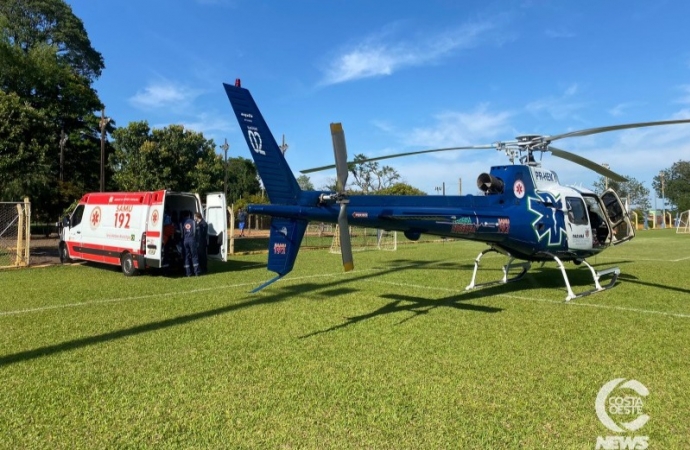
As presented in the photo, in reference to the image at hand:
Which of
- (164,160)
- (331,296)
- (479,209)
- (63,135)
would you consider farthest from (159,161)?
(479,209)

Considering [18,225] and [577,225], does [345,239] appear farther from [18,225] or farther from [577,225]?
[18,225]

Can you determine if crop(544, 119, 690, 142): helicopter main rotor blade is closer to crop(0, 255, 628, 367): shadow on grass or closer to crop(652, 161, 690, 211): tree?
crop(0, 255, 628, 367): shadow on grass

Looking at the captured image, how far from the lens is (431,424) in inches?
145

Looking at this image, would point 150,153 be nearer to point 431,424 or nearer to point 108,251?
point 108,251

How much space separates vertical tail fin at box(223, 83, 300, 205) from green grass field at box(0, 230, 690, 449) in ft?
6.49

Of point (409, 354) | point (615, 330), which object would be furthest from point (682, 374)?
point (409, 354)

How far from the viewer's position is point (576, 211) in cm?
997

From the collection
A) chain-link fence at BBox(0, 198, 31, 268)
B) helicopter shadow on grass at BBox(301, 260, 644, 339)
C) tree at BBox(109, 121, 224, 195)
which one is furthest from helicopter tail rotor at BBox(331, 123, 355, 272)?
tree at BBox(109, 121, 224, 195)

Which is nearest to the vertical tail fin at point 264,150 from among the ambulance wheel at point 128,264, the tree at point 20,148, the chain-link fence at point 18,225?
the ambulance wheel at point 128,264

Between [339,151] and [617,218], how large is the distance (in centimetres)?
893

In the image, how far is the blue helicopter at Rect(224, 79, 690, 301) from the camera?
20.0 feet

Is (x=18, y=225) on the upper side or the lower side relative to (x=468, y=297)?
upper

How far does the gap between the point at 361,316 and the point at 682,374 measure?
4.31 m

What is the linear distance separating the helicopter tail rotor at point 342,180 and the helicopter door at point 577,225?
587cm
